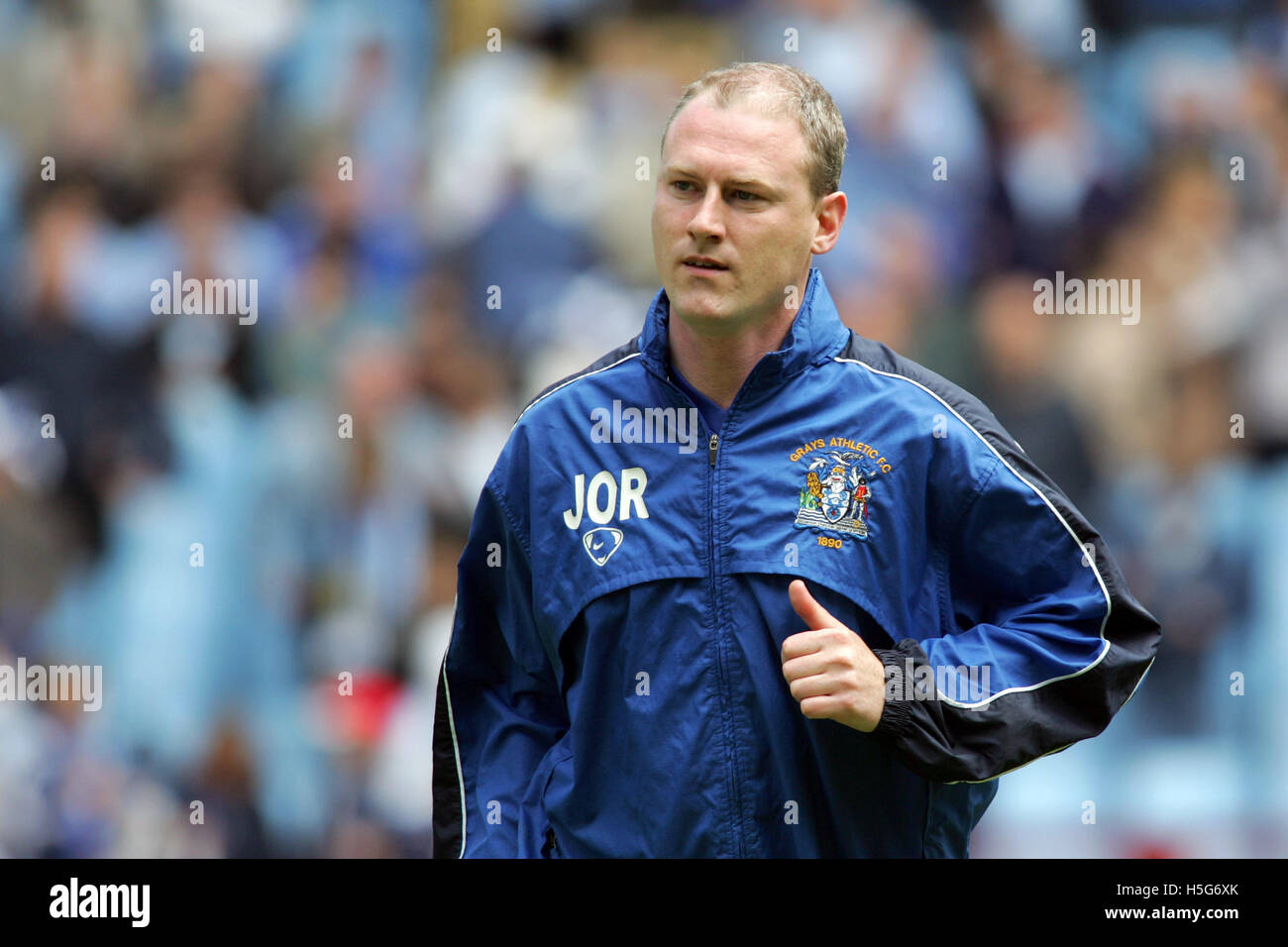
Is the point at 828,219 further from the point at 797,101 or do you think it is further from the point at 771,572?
the point at 771,572

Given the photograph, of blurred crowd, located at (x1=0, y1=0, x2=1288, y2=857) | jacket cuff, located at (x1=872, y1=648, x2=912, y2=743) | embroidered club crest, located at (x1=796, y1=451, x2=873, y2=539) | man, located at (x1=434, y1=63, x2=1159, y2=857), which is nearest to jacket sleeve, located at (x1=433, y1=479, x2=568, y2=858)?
man, located at (x1=434, y1=63, x2=1159, y2=857)

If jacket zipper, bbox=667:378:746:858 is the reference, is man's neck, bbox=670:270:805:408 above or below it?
above

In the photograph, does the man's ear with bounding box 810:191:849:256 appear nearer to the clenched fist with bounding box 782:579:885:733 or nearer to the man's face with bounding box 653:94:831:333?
the man's face with bounding box 653:94:831:333

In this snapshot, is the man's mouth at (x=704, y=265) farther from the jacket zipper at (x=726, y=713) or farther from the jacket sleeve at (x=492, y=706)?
the jacket sleeve at (x=492, y=706)

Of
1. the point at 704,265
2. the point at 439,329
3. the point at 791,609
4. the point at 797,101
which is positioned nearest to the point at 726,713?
the point at 791,609

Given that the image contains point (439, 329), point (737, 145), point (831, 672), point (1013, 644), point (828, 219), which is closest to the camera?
point (831, 672)

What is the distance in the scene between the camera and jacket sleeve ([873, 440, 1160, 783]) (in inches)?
103

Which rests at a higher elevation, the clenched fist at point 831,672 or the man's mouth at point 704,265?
the man's mouth at point 704,265

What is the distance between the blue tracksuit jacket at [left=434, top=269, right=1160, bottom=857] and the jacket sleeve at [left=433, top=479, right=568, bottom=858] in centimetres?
2

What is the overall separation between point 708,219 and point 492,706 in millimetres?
951

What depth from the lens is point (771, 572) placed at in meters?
2.74

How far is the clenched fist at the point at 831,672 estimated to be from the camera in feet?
8.35

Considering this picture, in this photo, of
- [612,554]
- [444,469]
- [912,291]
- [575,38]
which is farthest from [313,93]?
[612,554]

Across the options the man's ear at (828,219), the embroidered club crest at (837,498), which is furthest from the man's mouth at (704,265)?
the embroidered club crest at (837,498)
